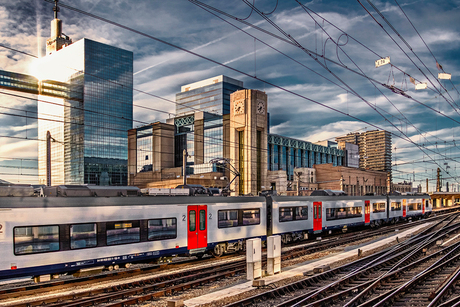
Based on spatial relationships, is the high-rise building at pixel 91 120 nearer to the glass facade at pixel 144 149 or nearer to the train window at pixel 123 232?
the glass facade at pixel 144 149

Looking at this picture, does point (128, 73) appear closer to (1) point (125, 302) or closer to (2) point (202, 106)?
(2) point (202, 106)

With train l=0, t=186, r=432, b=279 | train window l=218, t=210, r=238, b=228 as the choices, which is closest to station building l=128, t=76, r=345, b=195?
train l=0, t=186, r=432, b=279

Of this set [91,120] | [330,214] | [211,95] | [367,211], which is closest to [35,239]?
[330,214]

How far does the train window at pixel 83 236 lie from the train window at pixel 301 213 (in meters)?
14.9

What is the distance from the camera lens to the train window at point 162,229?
58.6 feet

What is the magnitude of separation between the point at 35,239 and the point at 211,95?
15215cm

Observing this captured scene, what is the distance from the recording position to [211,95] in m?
164

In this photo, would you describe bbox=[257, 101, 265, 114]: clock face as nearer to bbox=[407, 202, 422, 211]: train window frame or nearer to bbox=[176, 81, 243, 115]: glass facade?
bbox=[407, 202, 422, 211]: train window frame

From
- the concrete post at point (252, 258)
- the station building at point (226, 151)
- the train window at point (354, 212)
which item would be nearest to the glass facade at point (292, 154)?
the station building at point (226, 151)

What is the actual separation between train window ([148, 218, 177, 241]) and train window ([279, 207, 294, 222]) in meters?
8.96

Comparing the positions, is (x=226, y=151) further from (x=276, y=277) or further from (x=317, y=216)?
(x=276, y=277)

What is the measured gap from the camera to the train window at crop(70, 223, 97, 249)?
15.2 m

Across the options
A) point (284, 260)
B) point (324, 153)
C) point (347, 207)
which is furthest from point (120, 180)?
point (284, 260)

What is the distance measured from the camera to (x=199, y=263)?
20.5 meters
